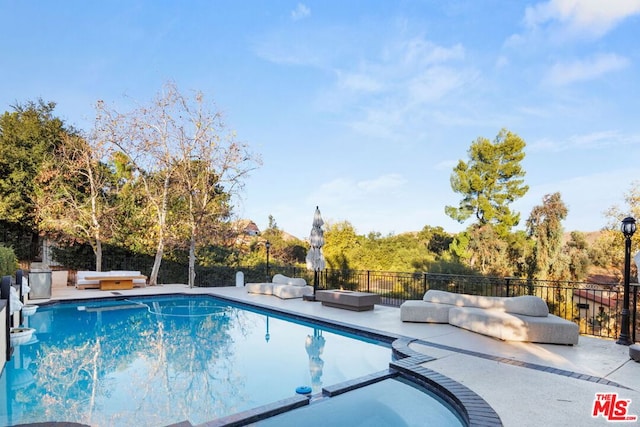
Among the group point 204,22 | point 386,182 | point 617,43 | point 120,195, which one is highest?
point 204,22

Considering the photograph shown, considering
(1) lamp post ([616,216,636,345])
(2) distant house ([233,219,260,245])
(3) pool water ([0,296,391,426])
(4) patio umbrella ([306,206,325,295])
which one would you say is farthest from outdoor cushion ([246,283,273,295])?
(1) lamp post ([616,216,636,345])

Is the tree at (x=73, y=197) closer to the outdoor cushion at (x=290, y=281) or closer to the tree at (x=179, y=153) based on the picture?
the tree at (x=179, y=153)

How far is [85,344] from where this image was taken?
6.30 meters

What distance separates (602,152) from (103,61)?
56.7ft

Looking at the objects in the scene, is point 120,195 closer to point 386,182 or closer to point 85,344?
point 85,344

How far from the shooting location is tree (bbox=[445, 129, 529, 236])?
2010 cm

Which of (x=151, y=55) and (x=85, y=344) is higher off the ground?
(x=151, y=55)

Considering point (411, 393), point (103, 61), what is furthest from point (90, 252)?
point (411, 393)

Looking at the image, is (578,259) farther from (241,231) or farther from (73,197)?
(73,197)

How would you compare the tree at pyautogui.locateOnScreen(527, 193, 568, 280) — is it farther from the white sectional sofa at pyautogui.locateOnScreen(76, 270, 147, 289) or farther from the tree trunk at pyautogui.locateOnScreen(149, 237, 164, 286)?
the white sectional sofa at pyautogui.locateOnScreen(76, 270, 147, 289)

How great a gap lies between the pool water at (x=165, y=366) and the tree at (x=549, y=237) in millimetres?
10898

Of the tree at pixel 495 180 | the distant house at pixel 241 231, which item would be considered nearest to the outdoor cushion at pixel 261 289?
the distant house at pixel 241 231

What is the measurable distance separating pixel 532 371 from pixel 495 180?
711 inches

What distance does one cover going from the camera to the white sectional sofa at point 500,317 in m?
5.66
